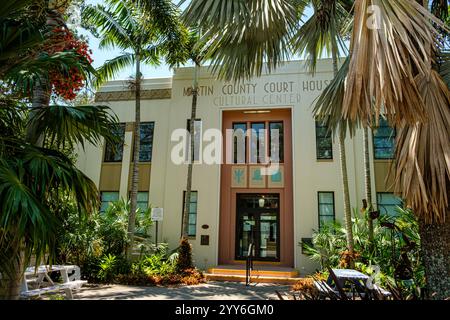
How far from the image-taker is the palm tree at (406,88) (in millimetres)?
3111

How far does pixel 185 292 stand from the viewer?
9.73 m

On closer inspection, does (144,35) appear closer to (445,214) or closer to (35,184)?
(35,184)

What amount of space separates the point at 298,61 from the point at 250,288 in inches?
399

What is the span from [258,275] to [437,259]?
9308 millimetres

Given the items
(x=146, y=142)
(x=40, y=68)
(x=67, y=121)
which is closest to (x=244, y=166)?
(x=146, y=142)

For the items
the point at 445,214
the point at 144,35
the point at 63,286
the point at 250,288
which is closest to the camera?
the point at 445,214

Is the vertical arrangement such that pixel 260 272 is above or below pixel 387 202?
below

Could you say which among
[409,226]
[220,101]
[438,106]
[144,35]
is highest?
[144,35]

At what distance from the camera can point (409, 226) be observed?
27.7 ft

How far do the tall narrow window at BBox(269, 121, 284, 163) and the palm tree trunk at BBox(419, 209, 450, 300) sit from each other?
11340 mm

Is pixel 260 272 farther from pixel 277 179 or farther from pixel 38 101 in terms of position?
pixel 38 101

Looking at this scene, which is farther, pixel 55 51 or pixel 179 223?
pixel 179 223

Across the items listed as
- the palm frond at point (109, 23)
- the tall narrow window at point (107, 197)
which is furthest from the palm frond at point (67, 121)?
the tall narrow window at point (107, 197)

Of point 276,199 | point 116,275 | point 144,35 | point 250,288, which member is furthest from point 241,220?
point 144,35
